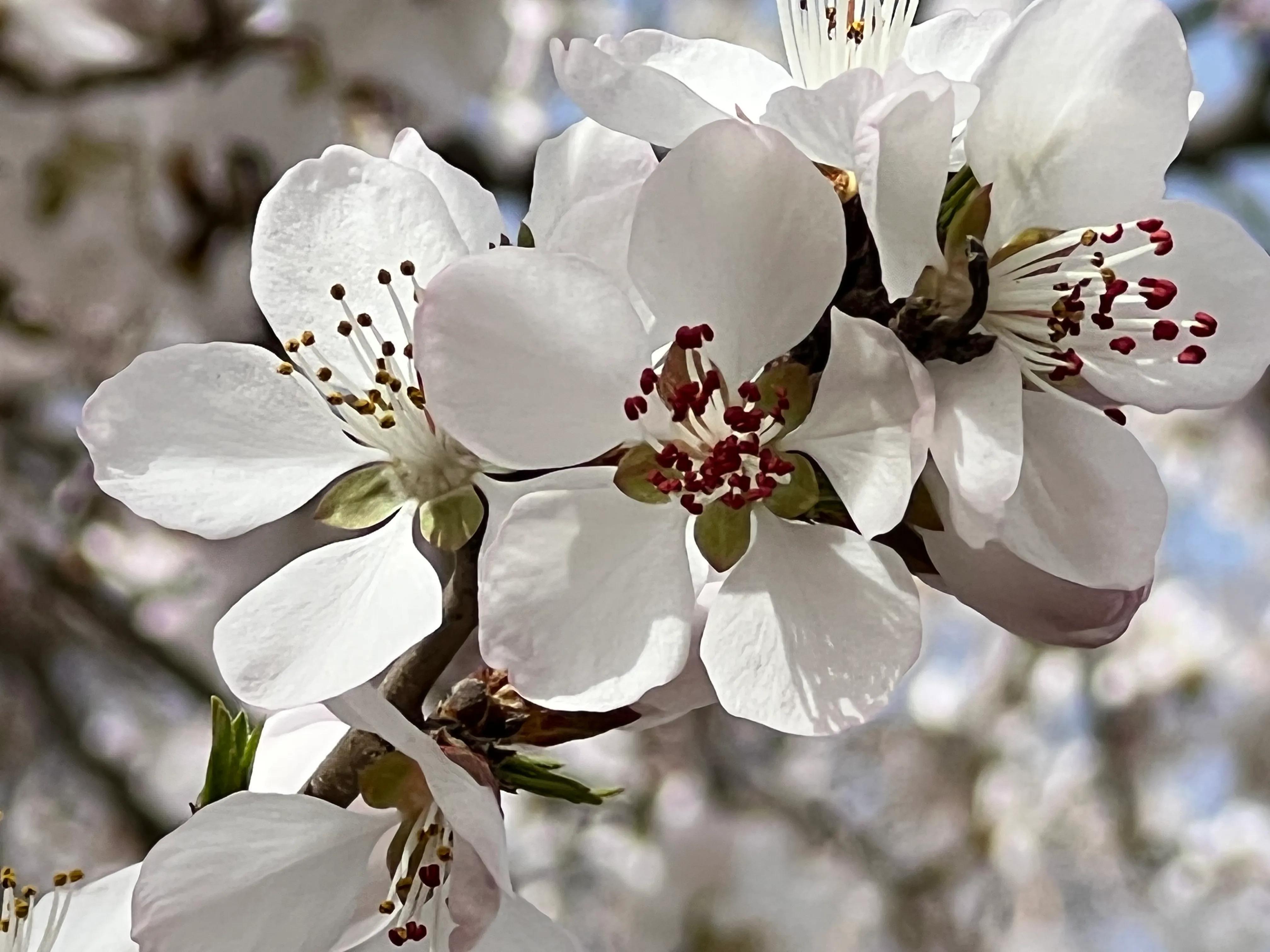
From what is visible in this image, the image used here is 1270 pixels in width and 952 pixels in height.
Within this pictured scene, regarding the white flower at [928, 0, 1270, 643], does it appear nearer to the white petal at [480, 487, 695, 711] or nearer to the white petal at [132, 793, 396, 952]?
the white petal at [480, 487, 695, 711]

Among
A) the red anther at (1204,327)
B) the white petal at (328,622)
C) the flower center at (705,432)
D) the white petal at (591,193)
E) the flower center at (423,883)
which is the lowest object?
the flower center at (423,883)

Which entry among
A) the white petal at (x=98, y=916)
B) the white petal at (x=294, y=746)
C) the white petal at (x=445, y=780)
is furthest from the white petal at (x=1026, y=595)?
the white petal at (x=98, y=916)

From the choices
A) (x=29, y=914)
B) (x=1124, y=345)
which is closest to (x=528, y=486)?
(x=1124, y=345)

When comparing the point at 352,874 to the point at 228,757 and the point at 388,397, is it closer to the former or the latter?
the point at 228,757

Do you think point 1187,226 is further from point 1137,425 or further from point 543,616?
point 1137,425

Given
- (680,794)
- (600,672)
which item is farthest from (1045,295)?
(680,794)

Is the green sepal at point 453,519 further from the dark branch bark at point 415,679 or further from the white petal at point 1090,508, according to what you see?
the white petal at point 1090,508
